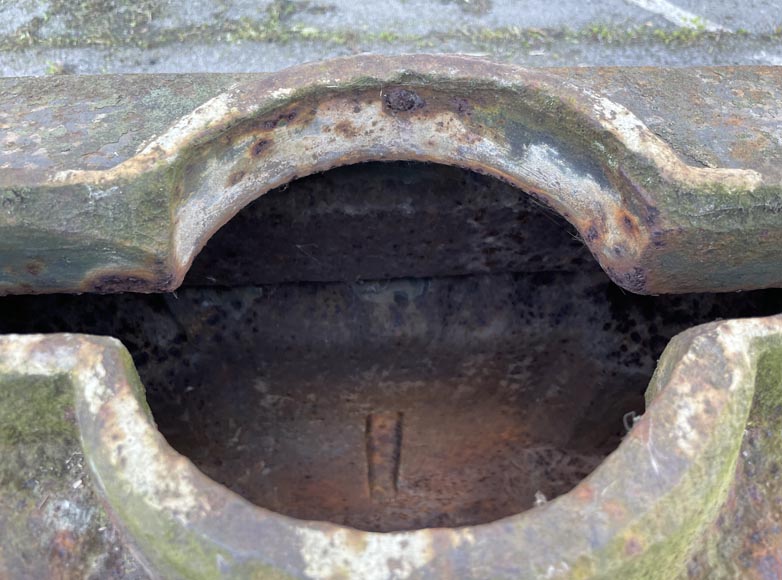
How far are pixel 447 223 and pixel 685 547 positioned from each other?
1110 millimetres

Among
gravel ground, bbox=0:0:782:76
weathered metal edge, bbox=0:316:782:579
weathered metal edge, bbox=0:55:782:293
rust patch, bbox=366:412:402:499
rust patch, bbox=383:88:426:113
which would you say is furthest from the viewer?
gravel ground, bbox=0:0:782:76

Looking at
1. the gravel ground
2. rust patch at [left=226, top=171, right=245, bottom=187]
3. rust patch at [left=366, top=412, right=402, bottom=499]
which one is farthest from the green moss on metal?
the gravel ground

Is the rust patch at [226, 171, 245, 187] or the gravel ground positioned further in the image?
the gravel ground

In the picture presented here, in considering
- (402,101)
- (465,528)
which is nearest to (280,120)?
(402,101)

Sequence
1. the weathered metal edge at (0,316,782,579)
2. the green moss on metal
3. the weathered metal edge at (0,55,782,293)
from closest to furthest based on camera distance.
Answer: the weathered metal edge at (0,316,782,579) < the green moss on metal < the weathered metal edge at (0,55,782,293)

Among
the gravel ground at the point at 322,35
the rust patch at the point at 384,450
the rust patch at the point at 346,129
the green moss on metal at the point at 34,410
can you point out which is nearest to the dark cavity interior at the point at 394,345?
the rust patch at the point at 384,450

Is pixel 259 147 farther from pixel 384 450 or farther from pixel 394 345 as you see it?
pixel 384 450

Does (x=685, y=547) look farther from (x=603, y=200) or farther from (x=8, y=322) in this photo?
(x=8, y=322)

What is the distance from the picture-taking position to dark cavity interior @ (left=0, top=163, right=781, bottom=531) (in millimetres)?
1947

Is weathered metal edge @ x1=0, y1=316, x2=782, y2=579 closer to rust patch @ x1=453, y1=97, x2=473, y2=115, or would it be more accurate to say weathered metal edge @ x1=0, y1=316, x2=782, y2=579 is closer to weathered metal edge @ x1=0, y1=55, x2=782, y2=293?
weathered metal edge @ x1=0, y1=55, x2=782, y2=293

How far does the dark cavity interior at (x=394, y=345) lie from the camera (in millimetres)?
1947

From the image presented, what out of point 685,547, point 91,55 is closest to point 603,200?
point 685,547

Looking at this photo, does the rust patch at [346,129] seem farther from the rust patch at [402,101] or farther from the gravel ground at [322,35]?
the gravel ground at [322,35]

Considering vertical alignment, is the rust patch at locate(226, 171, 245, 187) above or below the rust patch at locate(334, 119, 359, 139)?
below
